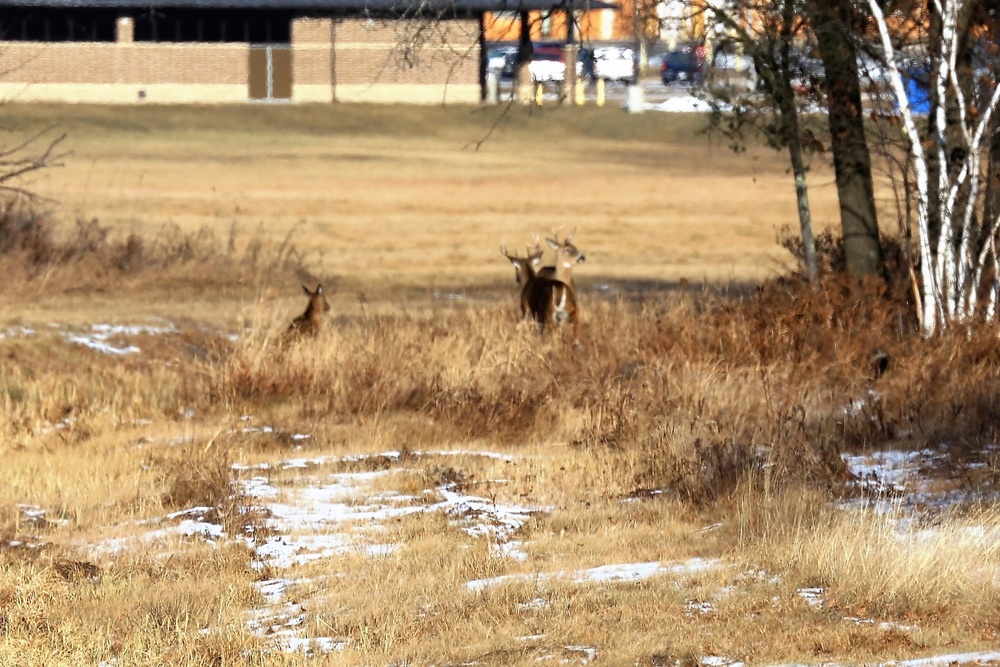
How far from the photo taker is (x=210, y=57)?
5850 centimetres

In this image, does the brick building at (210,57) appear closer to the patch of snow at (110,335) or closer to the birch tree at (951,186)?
the patch of snow at (110,335)

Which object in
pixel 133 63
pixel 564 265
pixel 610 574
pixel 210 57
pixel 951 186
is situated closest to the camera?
pixel 610 574

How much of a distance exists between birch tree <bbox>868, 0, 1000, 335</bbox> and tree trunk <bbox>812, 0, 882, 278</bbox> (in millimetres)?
459

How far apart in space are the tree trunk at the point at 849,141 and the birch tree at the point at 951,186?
0.46 meters

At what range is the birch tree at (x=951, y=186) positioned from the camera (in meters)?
12.7

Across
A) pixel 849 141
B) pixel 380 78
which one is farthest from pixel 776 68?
pixel 380 78

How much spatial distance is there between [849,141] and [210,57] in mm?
47055

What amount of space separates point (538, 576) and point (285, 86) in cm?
5412

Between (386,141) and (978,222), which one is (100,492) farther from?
(386,141)

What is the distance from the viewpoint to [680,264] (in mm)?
27719

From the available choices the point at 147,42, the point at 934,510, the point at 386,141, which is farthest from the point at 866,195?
the point at 147,42

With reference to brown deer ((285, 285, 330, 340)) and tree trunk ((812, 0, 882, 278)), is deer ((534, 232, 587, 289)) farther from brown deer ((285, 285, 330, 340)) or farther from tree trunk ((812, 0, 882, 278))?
tree trunk ((812, 0, 882, 278))

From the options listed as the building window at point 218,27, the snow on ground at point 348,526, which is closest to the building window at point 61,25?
the building window at point 218,27

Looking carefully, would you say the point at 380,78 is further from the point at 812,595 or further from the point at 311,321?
the point at 812,595
